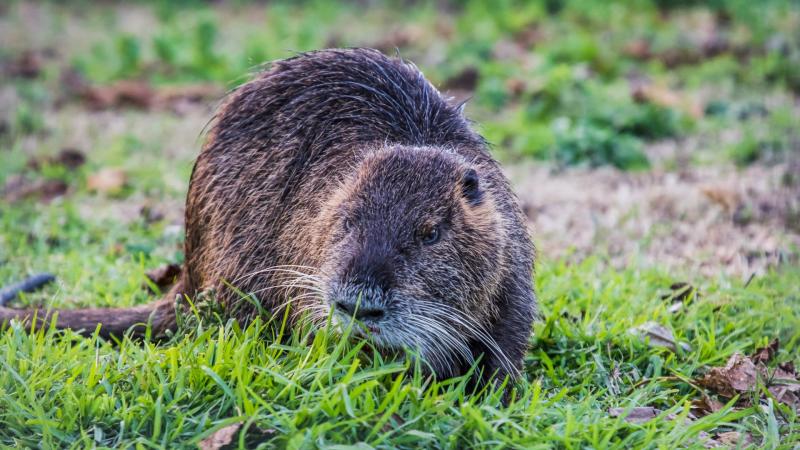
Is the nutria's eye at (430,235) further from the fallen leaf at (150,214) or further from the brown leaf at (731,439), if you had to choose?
the fallen leaf at (150,214)

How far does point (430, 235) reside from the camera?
2.79 m

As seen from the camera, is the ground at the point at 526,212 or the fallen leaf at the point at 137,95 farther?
the fallen leaf at the point at 137,95

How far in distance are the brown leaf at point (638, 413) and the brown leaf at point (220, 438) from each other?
3.49 ft

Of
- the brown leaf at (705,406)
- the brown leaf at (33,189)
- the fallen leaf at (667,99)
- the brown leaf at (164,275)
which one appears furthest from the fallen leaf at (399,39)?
the brown leaf at (705,406)

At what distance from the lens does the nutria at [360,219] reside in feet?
8.84

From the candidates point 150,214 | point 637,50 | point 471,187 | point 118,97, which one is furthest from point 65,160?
point 637,50

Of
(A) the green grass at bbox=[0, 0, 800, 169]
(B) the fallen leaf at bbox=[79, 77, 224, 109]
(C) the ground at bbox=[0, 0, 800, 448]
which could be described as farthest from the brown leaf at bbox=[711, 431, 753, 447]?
(B) the fallen leaf at bbox=[79, 77, 224, 109]

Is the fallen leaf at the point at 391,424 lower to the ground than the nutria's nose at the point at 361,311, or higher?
lower

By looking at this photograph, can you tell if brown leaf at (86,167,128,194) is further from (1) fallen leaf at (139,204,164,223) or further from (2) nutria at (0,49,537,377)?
(2) nutria at (0,49,537,377)

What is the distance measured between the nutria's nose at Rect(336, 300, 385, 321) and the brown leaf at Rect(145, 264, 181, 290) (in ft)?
5.04

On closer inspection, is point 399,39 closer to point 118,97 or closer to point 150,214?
point 118,97

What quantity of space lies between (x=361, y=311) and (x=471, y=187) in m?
0.63

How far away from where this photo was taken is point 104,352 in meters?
2.92

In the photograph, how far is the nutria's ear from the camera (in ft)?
9.59
